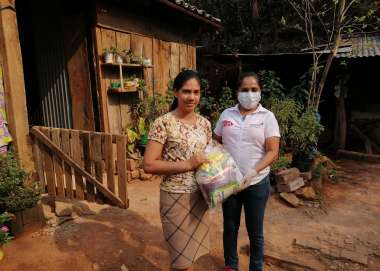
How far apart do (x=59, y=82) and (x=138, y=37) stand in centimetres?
179

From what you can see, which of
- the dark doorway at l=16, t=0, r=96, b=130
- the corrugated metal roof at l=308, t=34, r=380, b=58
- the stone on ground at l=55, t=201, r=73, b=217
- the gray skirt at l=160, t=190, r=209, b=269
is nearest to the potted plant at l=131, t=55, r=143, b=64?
the dark doorway at l=16, t=0, r=96, b=130

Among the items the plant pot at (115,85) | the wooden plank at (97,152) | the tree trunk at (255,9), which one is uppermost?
the tree trunk at (255,9)

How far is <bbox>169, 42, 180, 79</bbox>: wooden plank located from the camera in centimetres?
724

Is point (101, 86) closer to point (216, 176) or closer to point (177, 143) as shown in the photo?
point (177, 143)

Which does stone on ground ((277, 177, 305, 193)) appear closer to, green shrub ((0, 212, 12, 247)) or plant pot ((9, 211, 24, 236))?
plant pot ((9, 211, 24, 236))

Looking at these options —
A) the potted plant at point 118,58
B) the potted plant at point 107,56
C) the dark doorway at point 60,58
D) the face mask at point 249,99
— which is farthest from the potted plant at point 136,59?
the face mask at point 249,99

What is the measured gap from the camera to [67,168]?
12.5 ft

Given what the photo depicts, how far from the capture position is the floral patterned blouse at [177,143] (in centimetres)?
194

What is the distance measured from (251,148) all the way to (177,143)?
70 centimetres

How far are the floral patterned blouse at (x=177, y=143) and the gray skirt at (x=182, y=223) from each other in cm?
6

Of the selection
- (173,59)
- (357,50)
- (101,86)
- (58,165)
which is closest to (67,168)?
(58,165)

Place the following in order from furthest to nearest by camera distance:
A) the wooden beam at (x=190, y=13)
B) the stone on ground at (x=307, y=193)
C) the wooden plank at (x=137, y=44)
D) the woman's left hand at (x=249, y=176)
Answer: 1. the wooden plank at (x=137, y=44)
2. the wooden beam at (x=190, y=13)
3. the stone on ground at (x=307, y=193)
4. the woman's left hand at (x=249, y=176)

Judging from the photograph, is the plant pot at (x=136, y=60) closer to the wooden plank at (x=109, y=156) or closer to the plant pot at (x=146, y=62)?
the plant pot at (x=146, y=62)

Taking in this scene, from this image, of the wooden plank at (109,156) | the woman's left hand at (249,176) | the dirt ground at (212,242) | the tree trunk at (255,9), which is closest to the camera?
the woman's left hand at (249,176)
